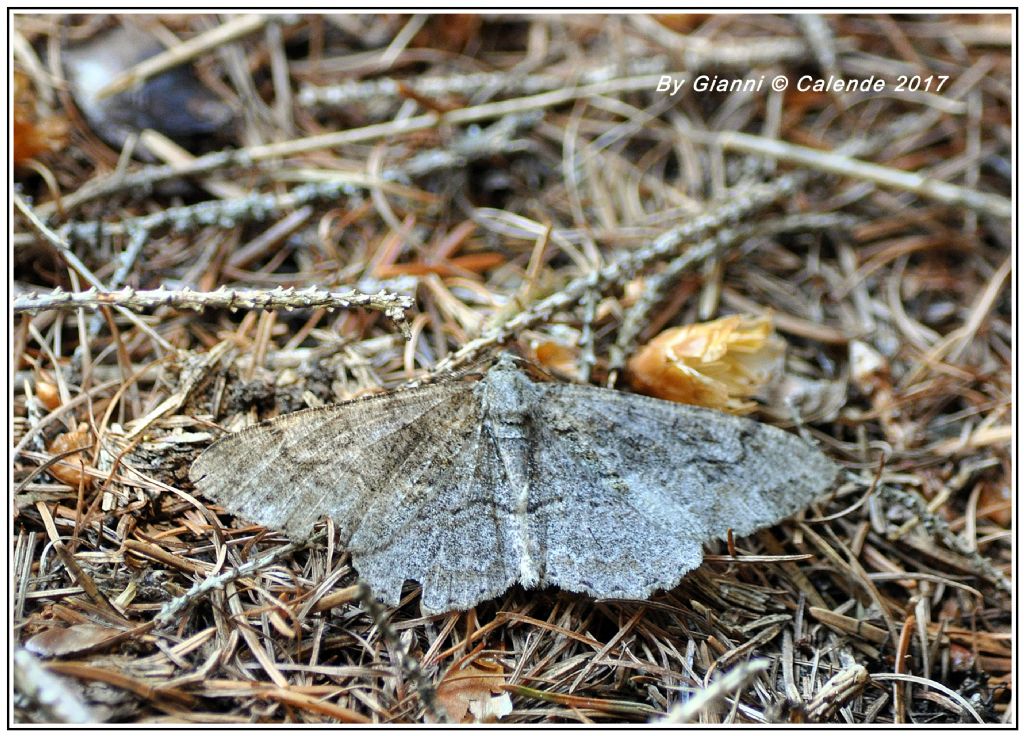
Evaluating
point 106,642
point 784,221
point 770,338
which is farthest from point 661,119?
point 106,642

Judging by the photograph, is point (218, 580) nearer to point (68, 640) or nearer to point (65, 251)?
point (68, 640)

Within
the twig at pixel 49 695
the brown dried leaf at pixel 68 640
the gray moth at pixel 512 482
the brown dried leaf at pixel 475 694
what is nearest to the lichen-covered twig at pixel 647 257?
the gray moth at pixel 512 482

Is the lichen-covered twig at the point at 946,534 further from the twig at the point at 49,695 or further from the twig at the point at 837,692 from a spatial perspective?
the twig at the point at 49,695

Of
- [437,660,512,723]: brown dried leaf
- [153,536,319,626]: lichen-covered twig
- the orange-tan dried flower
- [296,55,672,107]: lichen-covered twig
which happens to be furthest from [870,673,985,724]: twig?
[296,55,672,107]: lichen-covered twig

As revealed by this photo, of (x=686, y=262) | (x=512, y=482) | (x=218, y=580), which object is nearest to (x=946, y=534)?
(x=686, y=262)

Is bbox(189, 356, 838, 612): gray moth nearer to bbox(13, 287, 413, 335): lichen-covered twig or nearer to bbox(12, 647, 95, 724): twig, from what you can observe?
bbox(13, 287, 413, 335): lichen-covered twig
